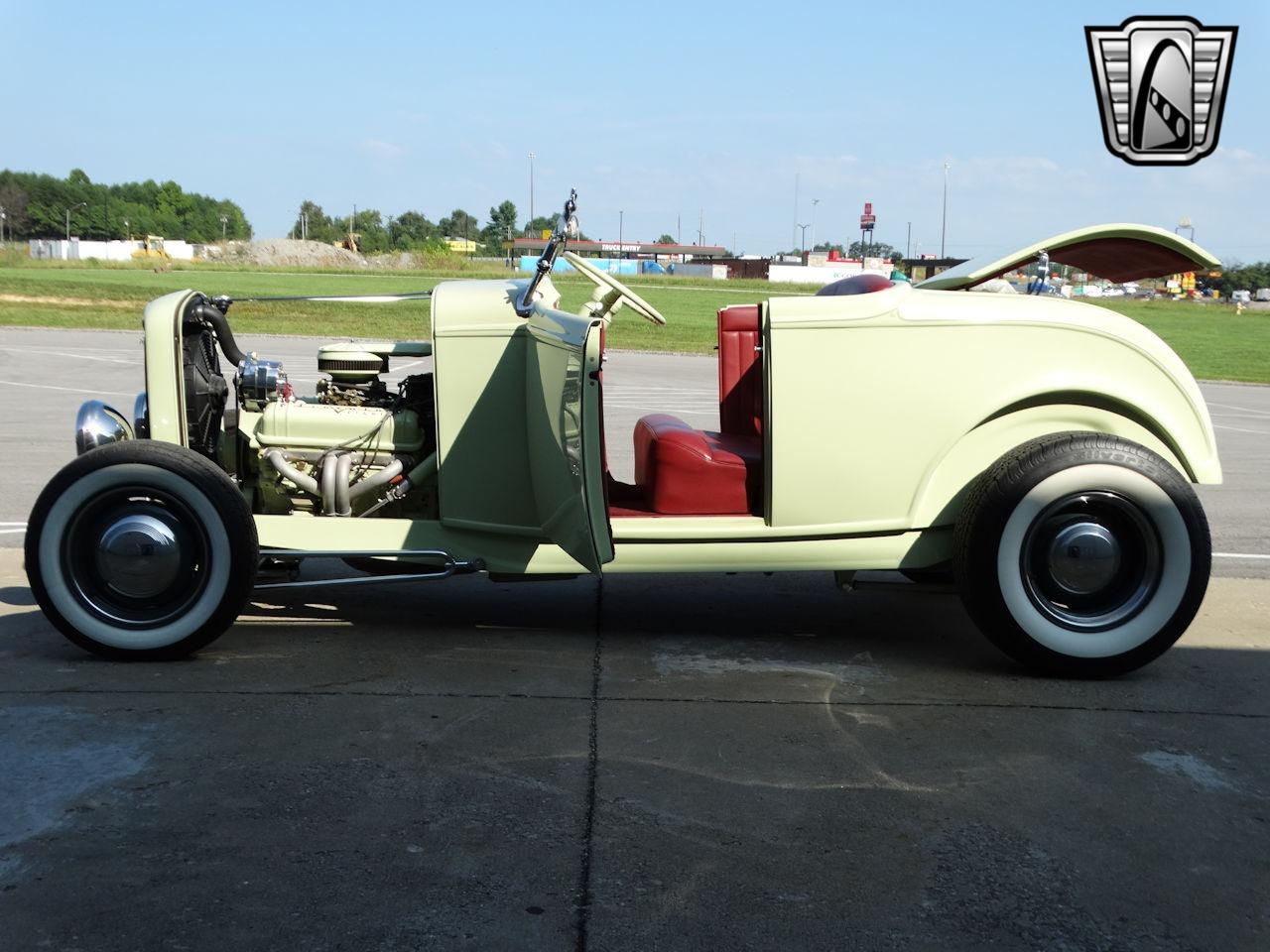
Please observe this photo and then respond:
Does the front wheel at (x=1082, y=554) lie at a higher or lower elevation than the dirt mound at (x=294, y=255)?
lower

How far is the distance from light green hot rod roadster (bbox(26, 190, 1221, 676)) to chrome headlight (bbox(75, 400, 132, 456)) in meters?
0.01

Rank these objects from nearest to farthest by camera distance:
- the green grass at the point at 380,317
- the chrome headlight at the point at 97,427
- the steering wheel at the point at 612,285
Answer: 1. the chrome headlight at the point at 97,427
2. the steering wheel at the point at 612,285
3. the green grass at the point at 380,317

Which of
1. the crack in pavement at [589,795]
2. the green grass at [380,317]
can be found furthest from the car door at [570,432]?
the green grass at [380,317]

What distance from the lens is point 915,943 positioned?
2641 millimetres

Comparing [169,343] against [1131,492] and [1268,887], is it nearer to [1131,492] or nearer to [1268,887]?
[1131,492]

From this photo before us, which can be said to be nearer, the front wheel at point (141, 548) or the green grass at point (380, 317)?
the front wheel at point (141, 548)

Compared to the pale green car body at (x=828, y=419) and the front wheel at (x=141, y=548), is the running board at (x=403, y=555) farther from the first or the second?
the front wheel at (x=141, y=548)

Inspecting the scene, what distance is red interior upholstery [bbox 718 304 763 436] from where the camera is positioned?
541cm

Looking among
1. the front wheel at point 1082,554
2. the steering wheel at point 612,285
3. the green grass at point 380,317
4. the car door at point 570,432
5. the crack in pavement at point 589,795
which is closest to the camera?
the crack in pavement at point 589,795

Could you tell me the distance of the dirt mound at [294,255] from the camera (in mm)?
86375

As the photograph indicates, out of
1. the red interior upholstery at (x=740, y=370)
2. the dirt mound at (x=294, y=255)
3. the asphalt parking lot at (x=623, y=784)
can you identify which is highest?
the dirt mound at (x=294, y=255)

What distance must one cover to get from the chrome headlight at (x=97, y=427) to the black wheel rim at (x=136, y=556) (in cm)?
39

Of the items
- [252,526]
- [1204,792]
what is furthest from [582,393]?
[1204,792]

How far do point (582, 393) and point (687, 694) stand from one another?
3.56ft
